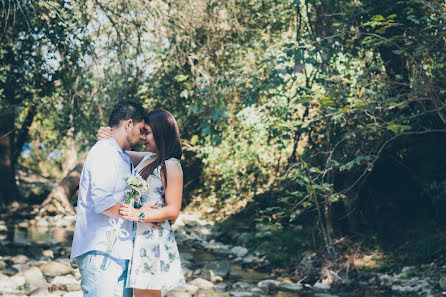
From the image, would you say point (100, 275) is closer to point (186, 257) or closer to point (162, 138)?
point (162, 138)

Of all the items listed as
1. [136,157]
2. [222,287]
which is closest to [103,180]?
[136,157]

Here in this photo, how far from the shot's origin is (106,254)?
3154mm

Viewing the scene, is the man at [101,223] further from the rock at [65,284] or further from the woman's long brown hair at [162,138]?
the rock at [65,284]

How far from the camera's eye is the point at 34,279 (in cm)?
698

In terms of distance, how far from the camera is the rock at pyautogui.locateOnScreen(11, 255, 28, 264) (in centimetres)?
828

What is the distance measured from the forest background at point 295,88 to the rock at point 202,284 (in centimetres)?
132

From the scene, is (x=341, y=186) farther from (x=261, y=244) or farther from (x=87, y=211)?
(x=87, y=211)

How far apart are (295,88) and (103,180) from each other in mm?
6013

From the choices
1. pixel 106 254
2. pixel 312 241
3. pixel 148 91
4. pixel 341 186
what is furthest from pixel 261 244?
pixel 106 254

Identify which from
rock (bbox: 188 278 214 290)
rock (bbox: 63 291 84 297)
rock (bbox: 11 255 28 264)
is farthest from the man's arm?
rock (bbox: 11 255 28 264)

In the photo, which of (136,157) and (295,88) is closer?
(136,157)

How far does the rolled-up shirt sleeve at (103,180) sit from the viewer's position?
3.09m

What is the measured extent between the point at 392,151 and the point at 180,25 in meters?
4.12

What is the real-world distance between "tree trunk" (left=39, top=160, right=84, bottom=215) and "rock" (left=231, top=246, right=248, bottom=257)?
5.11m
